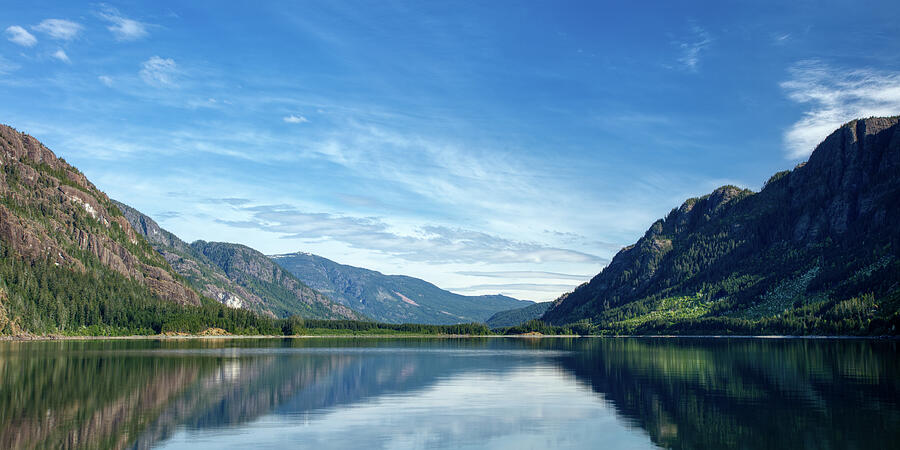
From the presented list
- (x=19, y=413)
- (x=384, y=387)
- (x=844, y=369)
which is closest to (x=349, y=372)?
(x=384, y=387)

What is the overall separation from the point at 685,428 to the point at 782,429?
5.84 metres

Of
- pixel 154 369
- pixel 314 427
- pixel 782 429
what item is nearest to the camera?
pixel 782 429

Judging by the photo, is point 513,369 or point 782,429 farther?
point 513,369

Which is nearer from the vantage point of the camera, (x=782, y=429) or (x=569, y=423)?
(x=782, y=429)

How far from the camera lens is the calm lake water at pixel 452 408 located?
40.4 meters

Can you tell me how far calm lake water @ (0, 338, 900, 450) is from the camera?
40375 mm

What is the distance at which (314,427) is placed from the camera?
4553 cm

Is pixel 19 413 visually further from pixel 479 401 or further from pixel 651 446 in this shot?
pixel 651 446

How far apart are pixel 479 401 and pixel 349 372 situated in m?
38.1

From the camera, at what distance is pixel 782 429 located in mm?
42688

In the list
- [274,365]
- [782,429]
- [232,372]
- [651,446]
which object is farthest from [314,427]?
[274,365]

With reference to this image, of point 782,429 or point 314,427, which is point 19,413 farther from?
point 782,429

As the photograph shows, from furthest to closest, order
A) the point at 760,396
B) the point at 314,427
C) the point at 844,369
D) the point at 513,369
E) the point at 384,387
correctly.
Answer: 1. the point at 513,369
2. the point at 844,369
3. the point at 384,387
4. the point at 760,396
5. the point at 314,427

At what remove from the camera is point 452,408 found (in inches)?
2195
